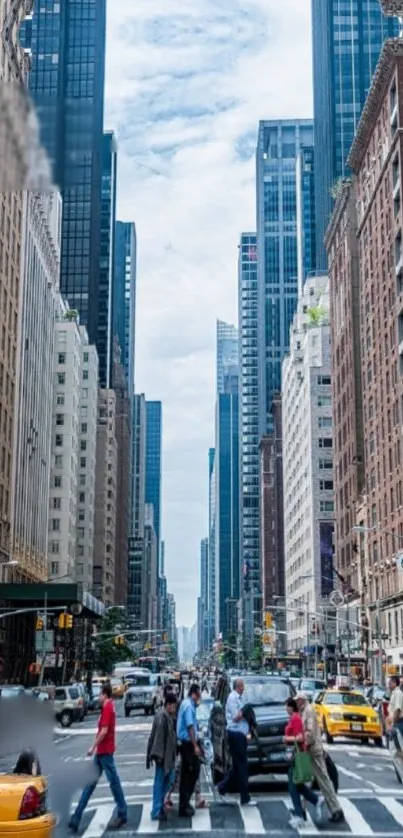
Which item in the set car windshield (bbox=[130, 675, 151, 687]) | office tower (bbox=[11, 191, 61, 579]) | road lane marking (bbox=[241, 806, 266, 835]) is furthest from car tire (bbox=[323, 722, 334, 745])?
office tower (bbox=[11, 191, 61, 579])

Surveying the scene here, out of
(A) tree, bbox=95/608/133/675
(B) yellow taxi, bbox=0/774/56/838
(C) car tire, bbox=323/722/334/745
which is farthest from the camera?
(A) tree, bbox=95/608/133/675

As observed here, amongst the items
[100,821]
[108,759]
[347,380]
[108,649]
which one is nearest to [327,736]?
[100,821]

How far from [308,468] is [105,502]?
4431cm

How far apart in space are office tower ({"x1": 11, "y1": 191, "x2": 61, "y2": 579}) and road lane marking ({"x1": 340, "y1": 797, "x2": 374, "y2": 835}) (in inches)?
2457

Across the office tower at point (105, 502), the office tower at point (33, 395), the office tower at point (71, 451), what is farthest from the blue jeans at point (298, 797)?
the office tower at point (105, 502)

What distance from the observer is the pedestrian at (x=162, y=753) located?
53.2 ft

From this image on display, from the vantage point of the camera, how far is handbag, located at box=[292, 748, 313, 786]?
51.4 ft

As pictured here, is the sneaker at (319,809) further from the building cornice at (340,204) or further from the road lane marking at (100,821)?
the building cornice at (340,204)

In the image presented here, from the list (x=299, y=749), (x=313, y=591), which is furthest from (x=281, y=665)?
(x=299, y=749)

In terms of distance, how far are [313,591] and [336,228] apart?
138ft

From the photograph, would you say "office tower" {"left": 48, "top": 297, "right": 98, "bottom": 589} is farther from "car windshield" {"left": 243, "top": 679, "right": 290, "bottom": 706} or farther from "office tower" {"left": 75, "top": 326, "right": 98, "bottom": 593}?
"car windshield" {"left": 243, "top": 679, "right": 290, "bottom": 706}

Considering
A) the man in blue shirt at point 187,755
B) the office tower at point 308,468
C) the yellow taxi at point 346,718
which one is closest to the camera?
the man in blue shirt at point 187,755

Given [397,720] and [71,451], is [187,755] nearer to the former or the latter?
[397,720]

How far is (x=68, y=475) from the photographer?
12875 cm
